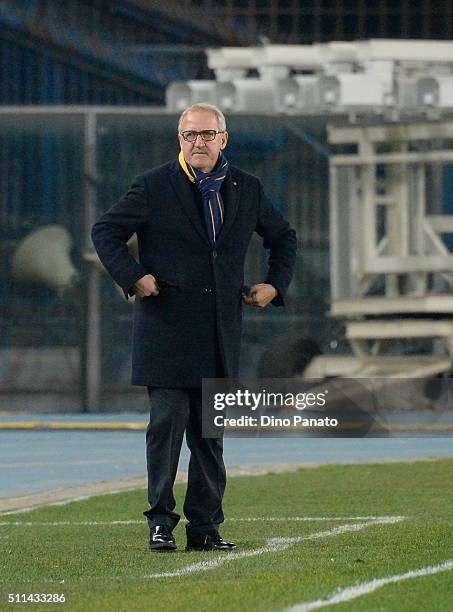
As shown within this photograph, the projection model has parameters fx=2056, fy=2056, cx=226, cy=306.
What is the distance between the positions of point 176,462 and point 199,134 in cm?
145

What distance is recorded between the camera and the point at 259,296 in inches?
360

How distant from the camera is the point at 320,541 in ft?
30.6

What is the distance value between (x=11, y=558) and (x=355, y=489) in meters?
5.35

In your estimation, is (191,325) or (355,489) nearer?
(191,325)

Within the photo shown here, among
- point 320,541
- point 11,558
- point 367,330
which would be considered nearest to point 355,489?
point 320,541

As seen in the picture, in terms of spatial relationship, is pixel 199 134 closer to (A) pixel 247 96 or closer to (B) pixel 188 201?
(B) pixel 188 201

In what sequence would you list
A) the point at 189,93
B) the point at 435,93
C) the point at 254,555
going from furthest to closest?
the point at 189,93
the point at 435,93
the point at 254,555

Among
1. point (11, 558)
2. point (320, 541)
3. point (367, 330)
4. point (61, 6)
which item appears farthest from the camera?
point (61, 6)

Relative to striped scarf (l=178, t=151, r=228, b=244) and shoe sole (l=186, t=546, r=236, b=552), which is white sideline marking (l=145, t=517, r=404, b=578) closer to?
shoe sole (l=186, t=546, r=236, b=552)

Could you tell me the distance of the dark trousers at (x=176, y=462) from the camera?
903cm

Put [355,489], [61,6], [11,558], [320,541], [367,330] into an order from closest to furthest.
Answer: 1. [11,558]
2. [320,541]
3. [355,489]
4. [367,330]
5. [61,6]

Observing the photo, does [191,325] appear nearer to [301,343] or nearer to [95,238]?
[95,238]

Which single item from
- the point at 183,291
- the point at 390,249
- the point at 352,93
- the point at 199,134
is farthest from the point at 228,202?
the point at 352,93

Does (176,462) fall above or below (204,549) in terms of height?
above
